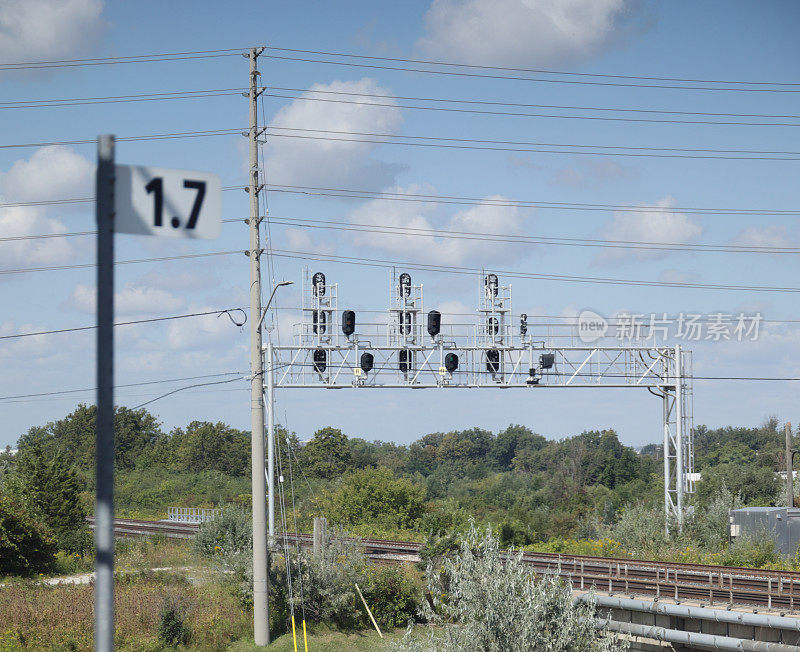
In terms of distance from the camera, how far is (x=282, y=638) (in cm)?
2416

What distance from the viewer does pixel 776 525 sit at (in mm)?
38219

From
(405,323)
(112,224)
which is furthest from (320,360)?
(112,224)

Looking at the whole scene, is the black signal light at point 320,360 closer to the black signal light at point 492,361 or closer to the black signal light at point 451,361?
the black signal light at point 451,361

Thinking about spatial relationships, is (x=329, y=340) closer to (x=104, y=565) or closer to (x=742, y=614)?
(x=742, y=614)

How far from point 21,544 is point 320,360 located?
1396 cm

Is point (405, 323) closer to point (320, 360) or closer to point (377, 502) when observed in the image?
point (320, 360)

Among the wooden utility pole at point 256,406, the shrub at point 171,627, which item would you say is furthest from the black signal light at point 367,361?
the shrub at point 171,627

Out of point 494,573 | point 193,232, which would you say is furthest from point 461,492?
point 193,232

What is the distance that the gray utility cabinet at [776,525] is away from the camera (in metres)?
38.0

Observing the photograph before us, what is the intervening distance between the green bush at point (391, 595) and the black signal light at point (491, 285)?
12816mm

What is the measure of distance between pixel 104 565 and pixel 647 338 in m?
35.0

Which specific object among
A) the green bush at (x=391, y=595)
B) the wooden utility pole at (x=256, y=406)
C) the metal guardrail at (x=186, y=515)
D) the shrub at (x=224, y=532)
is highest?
the wooden utility pole at (x=256, y=406)

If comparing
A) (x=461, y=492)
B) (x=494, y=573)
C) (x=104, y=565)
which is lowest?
(x=461, y=492)

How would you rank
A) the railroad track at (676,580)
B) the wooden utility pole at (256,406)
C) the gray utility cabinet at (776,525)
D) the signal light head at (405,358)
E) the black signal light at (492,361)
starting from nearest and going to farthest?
1. the wooden utility pole at (256,406)
2. the railroad track at (676,580)
3. the signal light head at (405,358)
4. the black signal light at (492,361)
5. the gray utility cabinet at (776,525)
